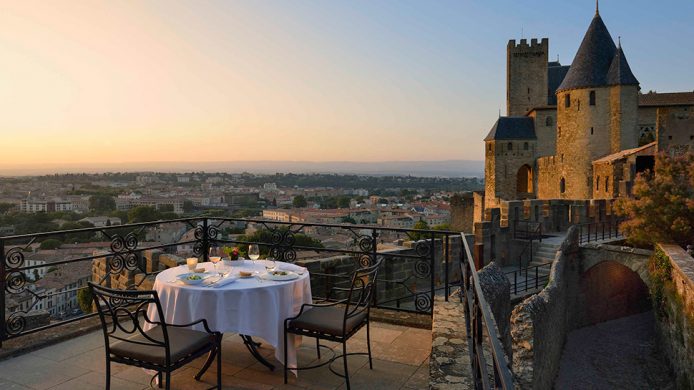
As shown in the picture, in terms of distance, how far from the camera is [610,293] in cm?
Result: 1744

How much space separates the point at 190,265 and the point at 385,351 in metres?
1.85

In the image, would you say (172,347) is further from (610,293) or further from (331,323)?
(610,293)

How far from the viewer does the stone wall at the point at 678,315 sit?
10625 mm

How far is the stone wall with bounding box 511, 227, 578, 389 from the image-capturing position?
27.9 ft

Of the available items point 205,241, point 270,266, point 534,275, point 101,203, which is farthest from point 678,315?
point 101,203

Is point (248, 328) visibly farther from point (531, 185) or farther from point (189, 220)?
point (531, 185)

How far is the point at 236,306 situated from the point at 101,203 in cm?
2976

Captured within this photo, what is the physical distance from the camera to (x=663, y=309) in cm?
1343

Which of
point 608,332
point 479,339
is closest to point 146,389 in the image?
point 479,339

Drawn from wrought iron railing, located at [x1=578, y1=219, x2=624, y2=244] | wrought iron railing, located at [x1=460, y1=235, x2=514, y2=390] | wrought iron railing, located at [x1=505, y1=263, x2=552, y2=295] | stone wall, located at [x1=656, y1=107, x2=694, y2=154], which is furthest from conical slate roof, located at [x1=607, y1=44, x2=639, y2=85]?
wrought iron railing, located at [x1=460, y1=235, x2=514, y2=390]

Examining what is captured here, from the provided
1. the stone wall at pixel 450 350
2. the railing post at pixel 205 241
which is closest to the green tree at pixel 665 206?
the stone wall at pixel 450 350

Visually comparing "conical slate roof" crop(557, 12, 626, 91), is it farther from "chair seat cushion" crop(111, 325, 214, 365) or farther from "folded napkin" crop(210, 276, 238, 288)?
"chair seat cushion" crop(111, 325, 214, 365)

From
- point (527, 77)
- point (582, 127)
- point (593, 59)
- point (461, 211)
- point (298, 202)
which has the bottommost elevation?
point (461, 211)

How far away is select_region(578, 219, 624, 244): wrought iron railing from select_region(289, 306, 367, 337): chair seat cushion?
1569 centimetres
